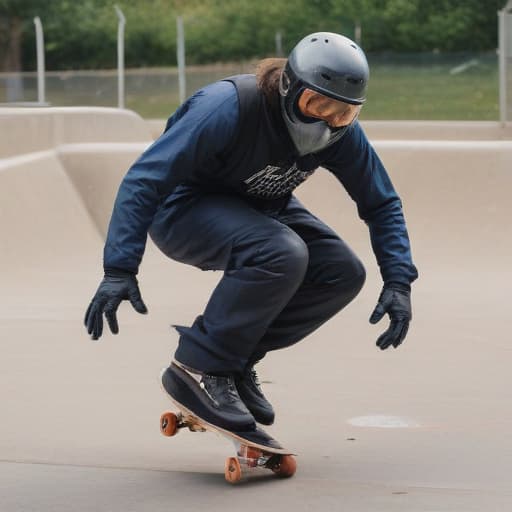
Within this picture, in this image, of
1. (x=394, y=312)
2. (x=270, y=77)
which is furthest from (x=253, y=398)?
(x=270, y=77)

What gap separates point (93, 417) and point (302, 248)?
134 centimetres

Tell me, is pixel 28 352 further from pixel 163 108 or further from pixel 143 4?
pixel 143 4

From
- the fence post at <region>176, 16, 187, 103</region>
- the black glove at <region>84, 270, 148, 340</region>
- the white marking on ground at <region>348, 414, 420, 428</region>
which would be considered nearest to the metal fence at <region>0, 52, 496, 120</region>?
the fence post at <region>176, 16, 187, 103</region>

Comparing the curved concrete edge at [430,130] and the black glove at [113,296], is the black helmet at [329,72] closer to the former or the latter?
the black glove at [113,296]

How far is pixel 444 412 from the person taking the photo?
518cm

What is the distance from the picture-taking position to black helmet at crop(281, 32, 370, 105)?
13.1ft

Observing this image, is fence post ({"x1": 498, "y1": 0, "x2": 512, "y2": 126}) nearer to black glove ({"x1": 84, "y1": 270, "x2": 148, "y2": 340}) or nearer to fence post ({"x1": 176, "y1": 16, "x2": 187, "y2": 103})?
fence post ({"x1": 176, "y1": 16, "x2": 187, "y2": 103})

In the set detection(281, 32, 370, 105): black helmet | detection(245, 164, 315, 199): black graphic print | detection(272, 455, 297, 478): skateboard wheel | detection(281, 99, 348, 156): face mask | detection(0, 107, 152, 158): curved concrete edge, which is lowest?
detection(0, 107, 152, 158): curved concrete edge

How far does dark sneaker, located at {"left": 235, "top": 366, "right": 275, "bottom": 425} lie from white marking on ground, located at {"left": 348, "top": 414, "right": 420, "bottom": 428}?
567mm

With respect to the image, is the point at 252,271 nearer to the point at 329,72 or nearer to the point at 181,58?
the point at 329,72

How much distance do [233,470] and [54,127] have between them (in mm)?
7620

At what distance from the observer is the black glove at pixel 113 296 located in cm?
390

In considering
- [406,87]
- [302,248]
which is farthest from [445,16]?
[302,248]

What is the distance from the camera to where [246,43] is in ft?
97.9
